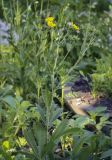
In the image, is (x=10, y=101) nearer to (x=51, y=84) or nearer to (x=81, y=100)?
(x=51, y=84)

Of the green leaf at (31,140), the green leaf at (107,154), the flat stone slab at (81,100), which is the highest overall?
the green leaf at (31,140)

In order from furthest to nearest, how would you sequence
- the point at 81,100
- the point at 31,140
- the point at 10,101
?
1. the point at 81,100
2. the point at 10,101
3. the point at 31,140

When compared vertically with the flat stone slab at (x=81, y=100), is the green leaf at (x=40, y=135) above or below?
above

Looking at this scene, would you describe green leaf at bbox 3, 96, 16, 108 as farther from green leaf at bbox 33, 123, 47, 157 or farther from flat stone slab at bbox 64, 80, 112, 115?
green leaf at bbox 33, 123, 47, 157

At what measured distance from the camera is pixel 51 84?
323cm

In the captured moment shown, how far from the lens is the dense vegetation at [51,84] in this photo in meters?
2.57

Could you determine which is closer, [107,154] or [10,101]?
[107,154]

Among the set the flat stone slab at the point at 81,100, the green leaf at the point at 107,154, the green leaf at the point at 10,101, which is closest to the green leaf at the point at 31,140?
the green leaf at the point at 107,154

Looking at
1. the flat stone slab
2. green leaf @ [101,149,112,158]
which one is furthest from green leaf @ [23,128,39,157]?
the flat stone slab

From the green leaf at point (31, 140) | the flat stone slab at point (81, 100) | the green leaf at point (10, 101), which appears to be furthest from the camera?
the flat stone slab at point (81, 100)

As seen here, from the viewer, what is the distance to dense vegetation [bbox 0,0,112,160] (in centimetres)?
257

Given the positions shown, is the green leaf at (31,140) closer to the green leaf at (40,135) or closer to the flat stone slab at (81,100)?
the green leaf at (40,135)

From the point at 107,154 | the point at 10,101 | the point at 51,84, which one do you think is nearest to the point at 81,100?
the point at 51,84

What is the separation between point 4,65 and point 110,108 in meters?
1.23
